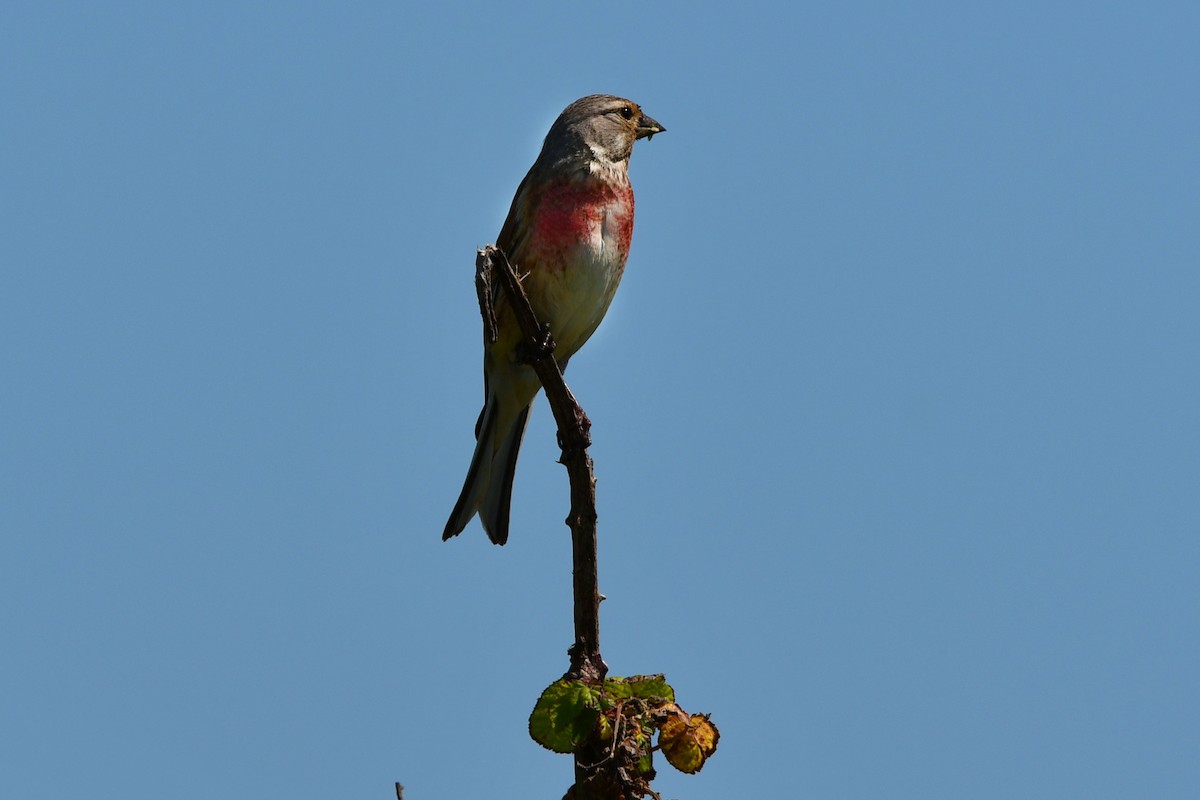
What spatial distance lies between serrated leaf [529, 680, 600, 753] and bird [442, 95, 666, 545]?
209 centimetres

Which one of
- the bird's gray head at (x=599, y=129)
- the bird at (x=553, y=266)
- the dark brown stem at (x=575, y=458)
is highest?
the bird's gray head at (x=599, y=129)

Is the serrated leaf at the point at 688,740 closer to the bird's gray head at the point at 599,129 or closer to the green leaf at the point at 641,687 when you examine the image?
the green leaf at the point at 641,687

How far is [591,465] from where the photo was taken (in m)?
4.00

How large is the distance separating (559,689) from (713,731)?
1.30ft

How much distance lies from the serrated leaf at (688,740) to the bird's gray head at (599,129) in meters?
3.29

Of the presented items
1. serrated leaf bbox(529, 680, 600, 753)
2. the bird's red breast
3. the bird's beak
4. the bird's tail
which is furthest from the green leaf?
the bird's beak

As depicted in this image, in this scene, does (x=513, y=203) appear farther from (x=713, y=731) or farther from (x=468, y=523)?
(x=713, y=731)

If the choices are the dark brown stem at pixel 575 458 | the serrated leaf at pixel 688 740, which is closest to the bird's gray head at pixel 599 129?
the dark brown stem at pixel 575 458

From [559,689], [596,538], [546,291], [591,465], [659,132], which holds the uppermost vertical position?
[659,132]

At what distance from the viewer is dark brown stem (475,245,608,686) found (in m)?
3.53

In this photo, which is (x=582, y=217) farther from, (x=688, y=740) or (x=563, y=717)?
(x=688, y=740)

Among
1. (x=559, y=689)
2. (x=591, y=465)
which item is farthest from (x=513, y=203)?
(x=559, y=689)

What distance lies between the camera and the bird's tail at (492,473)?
546cm

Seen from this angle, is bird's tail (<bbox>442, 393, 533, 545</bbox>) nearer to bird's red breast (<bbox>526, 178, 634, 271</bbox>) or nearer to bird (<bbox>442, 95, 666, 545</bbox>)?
bird (<bbox>442, 95, 666, 545</bbox>)
